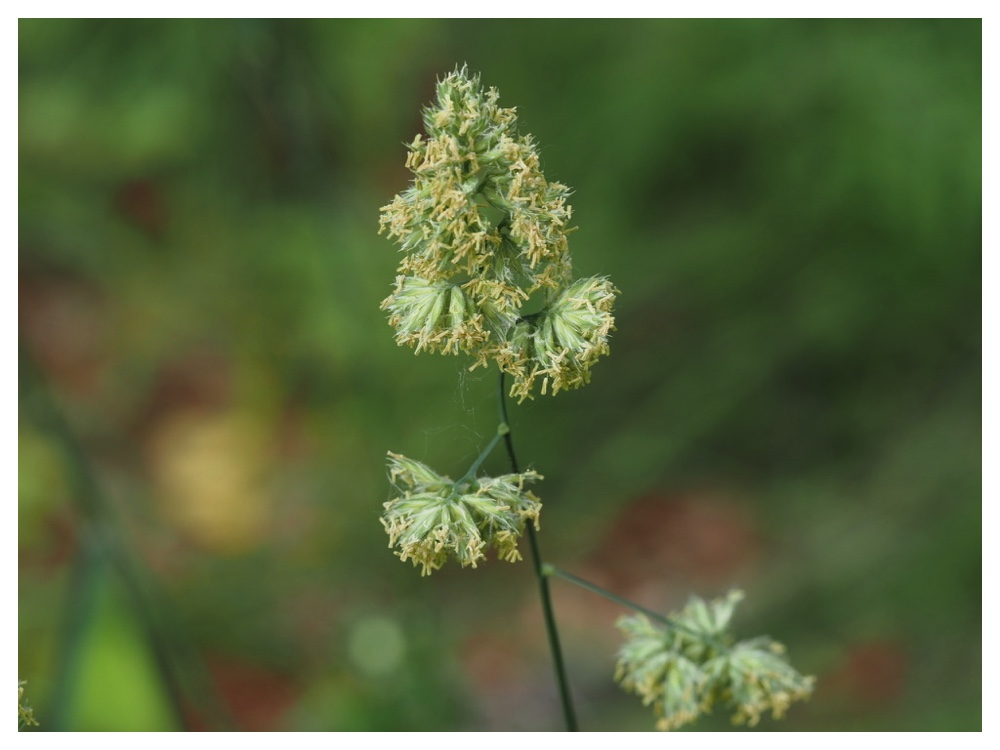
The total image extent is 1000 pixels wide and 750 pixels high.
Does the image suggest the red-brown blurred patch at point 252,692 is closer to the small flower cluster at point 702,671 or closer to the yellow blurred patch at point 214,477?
the yellow blurred patch at point 214,477

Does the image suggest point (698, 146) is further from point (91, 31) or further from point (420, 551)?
point (420, 551)

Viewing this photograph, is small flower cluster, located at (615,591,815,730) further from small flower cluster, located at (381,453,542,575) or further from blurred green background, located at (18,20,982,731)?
blurred green background, located at (18,20,982,731)

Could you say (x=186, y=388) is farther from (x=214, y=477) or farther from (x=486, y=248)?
(x=486, y=248)

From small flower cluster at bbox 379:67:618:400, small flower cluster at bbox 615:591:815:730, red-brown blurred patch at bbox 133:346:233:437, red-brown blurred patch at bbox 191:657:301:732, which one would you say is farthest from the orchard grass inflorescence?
red-brown blurred patch at bbox 133:346:233:437

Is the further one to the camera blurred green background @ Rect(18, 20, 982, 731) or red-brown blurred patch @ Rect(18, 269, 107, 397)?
red-brown blurred patch @ Rect(18, 269, 107, 397)

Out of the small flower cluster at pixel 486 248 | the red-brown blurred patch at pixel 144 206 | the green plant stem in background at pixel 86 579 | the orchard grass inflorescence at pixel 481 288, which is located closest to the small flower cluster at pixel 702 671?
the orchard grass inflorescence at pixel 481 288

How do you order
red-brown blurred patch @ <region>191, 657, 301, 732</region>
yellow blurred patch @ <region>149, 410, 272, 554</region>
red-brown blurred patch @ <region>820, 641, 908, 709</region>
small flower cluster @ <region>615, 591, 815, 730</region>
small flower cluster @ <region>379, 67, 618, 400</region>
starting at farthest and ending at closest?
1. yellow blurred patch @ <region>149, 410, 272, 554</region>
2. red-brown blurred patch @ <region>820, 641, 908, 709</region>
3. red-brown blurred patch @ <region>191, 657, 301, 732</region>
4. small flower cluster @ <region>615, 591, 815, 730</region>
5. small flower cluster @ <region>379, 67, 618, 400</region>
